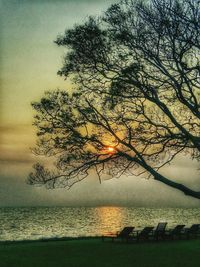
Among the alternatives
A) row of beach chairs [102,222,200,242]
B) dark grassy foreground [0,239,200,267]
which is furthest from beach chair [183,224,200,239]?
dark grassy foreground [0,239,200,267]

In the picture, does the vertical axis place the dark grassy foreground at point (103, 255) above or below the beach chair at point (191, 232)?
below

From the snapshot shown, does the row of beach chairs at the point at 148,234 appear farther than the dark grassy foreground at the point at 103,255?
Yes

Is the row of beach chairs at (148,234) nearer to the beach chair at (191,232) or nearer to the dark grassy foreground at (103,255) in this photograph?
the beach chair at (191,232)

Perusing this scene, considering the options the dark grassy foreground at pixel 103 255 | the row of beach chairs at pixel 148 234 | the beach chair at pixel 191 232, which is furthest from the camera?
the beach chair at pixel 191 232

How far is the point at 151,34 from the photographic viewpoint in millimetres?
14750

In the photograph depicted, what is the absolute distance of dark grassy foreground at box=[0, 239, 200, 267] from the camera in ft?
61.4

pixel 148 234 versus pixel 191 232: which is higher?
pixel 191 232

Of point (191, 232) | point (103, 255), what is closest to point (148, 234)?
point (191, 232)

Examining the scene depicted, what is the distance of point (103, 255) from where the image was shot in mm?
21344

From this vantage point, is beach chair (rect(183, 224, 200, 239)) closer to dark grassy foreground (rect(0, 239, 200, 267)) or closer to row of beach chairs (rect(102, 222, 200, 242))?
row of beach chairs (rect(102, 222, 200, 242))

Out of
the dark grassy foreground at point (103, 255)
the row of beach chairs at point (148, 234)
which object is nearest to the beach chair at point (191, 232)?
the row of beach chairs at point (148, 234)

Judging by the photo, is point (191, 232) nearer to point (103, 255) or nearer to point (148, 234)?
point (148, 234)

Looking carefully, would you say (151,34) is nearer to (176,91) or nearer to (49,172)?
(176,91)

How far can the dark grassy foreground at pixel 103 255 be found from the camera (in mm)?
18712
